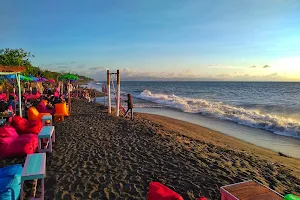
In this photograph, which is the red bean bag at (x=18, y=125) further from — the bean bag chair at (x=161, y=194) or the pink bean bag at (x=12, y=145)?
the bean bag chair at (x=161, y=194)

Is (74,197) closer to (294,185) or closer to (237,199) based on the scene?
(237,199)

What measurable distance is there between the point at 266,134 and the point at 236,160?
618 cm

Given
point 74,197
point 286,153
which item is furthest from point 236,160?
point 74,197

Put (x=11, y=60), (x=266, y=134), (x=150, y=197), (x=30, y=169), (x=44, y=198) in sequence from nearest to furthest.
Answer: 1. (x=150, y=197)
2. (x=30, y=169)
3. (x=44, y=198)
4. (x=266, y=134)
5. (x=11, y=60)

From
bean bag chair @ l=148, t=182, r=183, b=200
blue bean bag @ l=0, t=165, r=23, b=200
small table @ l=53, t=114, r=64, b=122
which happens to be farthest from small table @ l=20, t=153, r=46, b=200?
small table @ l=53, t=114, r=64, b=122

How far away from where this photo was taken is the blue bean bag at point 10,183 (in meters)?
3.50

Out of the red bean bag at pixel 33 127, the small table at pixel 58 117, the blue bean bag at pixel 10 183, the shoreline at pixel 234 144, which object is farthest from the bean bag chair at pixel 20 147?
the shoreline at pixel 234 144

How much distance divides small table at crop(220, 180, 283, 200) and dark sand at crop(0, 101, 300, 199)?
1428mm

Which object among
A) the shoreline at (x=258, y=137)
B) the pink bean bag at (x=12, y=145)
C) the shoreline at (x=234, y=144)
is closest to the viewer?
the pink bean bag at (x=12, y=145)

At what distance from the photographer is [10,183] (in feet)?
12.3

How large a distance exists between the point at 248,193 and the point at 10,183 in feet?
12.1

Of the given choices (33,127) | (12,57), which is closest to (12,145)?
(33,127)

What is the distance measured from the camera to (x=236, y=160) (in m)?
6.82

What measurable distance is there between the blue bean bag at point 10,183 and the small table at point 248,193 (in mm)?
3231
